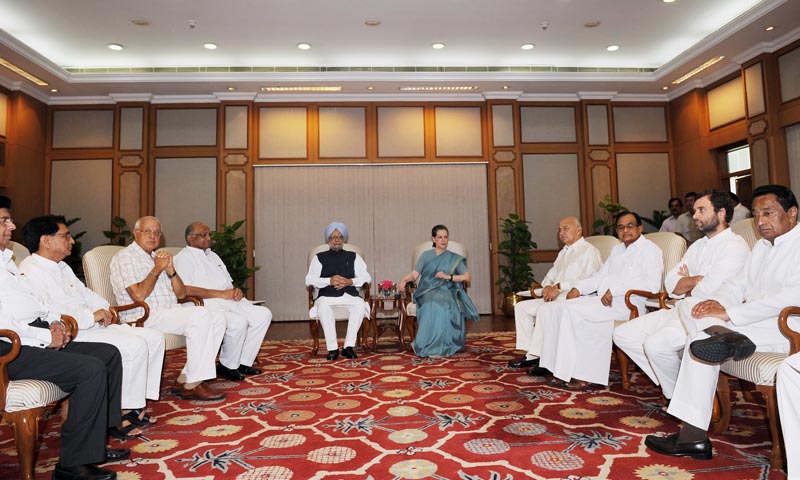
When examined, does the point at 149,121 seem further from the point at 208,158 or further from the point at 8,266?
the point at 8,266

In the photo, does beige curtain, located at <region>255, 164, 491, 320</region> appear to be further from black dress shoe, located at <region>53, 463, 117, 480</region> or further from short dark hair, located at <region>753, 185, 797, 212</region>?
black dress shoe, located at <region>53, 463, 117, 480</region>

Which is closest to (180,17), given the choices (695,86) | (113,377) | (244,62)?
(244,62)

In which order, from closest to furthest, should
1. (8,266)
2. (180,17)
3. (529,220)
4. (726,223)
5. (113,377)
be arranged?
(8,266)
(113,377)
(726,223)
(180,17)
(529,220)

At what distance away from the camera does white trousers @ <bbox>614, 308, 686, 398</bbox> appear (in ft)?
8.99

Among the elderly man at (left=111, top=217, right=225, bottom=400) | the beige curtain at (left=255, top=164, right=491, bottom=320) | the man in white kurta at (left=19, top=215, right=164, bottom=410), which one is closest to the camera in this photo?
the man in white kurta at (left=19, top=215, right=164, bottom=410)

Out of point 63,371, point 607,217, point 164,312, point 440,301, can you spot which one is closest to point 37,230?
point 63,371

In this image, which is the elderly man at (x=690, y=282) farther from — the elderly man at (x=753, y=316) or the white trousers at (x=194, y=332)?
the white trousers at (x=194, y=332)

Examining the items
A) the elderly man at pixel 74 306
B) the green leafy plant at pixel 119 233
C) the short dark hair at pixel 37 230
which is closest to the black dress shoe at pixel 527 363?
the elderly man at pixel 74 306

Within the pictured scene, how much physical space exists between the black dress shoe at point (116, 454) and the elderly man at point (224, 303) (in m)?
1.62

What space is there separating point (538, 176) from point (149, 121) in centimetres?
657

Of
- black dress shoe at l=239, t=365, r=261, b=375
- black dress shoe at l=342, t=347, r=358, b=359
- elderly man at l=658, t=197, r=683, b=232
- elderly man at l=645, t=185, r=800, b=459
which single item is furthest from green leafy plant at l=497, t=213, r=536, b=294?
elderly man at l=645, t=185, r=800, b=459

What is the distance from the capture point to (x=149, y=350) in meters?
3.06

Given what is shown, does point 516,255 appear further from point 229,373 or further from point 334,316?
point 229,373

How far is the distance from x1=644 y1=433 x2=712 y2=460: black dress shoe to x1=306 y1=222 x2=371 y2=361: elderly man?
302 cm
